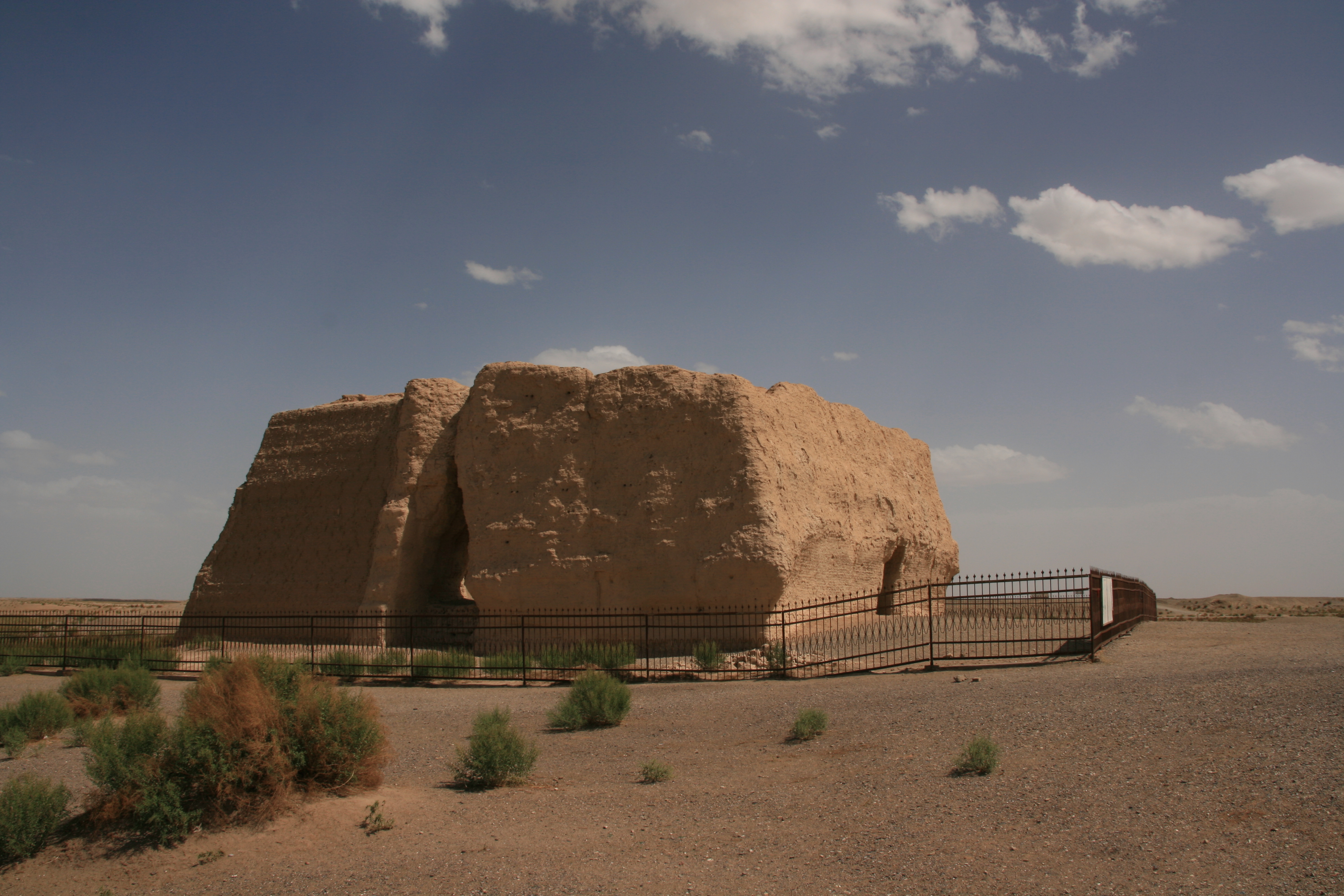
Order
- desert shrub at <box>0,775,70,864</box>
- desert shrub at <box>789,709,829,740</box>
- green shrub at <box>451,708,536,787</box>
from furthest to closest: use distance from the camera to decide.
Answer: desert shrub at <box>789,709,829,740</box> < green shrub at <box>451,708,536,787</box> < desert shrub at <box>0,775,70,864</box>

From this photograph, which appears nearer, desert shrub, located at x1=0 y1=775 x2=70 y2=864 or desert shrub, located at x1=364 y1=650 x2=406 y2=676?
desert shrub, located at x1=0 y1=775 x2=70 y2=864

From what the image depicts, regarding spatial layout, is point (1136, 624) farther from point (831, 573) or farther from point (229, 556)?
point (229, 556)

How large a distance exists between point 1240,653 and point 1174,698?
5.49 m

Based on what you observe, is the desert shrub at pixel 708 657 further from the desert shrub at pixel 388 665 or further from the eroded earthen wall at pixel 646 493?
the desert shrub at pixel 388 665

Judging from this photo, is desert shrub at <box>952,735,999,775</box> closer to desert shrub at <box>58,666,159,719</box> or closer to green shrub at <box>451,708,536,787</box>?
green shrub at <box>451,708,536,787</box>

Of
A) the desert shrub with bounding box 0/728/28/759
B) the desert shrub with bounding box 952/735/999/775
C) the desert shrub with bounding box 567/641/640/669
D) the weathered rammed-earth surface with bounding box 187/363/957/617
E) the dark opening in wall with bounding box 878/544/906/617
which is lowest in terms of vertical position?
the desert shrub with bounding box 0/728/28/759

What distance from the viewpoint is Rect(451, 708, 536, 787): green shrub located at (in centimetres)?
736

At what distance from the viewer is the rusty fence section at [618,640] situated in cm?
1312

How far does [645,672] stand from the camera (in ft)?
44.6

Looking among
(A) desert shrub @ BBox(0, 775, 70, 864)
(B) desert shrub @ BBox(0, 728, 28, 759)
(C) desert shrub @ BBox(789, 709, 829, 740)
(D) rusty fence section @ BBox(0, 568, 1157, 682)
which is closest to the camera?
(A) desert shrub @ BBox(0, 775, 70, 864)

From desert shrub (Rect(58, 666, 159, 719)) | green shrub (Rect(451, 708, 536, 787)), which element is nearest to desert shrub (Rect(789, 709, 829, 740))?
green shrub (Rect(451, 708, 536, 787))

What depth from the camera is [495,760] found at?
7.34m

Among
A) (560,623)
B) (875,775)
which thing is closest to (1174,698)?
(875,775)

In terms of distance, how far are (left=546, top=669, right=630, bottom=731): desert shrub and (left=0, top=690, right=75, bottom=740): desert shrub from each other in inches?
224
